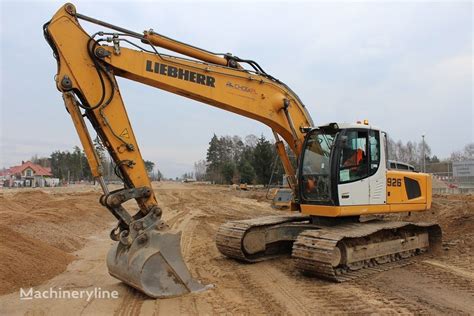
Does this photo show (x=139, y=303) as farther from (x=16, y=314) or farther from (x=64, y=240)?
(x=64, y=240)

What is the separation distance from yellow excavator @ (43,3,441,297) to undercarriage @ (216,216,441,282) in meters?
0.02

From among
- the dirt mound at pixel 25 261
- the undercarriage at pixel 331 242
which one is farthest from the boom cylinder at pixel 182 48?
the dirt mound at pixel 25 261

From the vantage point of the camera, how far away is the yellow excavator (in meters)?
6.32

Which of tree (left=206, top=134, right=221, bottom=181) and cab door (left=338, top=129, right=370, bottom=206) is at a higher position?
tree (left=206, top=134, right=221, bottom=181)

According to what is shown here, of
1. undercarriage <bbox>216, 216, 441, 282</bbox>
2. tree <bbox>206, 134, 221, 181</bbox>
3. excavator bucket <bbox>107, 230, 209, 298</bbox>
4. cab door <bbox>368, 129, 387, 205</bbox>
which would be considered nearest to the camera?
excavator bucket <bbox>107, 230, 209, 298</bbox>

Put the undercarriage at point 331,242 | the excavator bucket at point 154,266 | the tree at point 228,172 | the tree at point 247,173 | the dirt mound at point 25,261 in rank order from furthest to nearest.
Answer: the tree at point 228,172, the tree at point 247,173, the undercarriage at point 331,242, the dirt mound at point 25,261, the excavator bucket at point 154,266

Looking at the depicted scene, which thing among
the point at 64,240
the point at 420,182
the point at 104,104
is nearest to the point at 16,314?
the point at 104,104

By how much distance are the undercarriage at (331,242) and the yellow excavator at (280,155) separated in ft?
0.08

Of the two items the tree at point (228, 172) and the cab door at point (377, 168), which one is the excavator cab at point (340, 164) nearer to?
the cab door at point (377, 168)

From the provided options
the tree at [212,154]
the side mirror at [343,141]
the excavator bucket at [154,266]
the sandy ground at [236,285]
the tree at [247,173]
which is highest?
the tree at [212,154]

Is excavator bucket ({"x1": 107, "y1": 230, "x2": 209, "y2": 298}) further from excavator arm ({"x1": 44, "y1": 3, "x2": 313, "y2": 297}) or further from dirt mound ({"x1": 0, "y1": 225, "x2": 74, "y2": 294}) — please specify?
dirt mound ({"x1": 0, "y1": 225, "x2": 74, "y2": 294})

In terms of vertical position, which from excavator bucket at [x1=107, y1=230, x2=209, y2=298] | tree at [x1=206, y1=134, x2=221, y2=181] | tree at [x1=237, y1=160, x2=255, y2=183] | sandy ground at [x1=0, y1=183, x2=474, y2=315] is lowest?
sandy ground at [x1=0, y1=183, x2=474, y2=315]

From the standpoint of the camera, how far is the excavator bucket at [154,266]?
6145 mm

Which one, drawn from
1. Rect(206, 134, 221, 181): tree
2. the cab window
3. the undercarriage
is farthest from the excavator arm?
Rect(206, 134, 221, 181): tree
